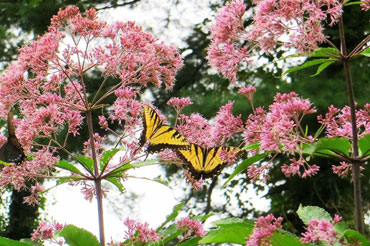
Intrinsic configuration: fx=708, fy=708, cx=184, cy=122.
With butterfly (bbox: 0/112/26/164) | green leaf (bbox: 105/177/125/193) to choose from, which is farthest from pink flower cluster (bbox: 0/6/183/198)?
green leaf (bbox: 105/177/125/193)

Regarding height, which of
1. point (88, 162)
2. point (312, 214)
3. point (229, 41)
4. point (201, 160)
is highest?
point (229, 41)

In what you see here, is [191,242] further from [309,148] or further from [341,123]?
[309,148]

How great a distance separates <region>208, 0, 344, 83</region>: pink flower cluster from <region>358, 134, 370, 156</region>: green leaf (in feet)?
1.15

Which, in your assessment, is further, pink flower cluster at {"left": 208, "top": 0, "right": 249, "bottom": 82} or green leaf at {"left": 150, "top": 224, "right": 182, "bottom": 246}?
green leaf at {"left": 150, "top": 224, "right": 182, "bottom": 246}

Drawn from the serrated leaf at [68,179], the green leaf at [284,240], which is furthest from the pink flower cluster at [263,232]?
the serrated leaf at [68,179]

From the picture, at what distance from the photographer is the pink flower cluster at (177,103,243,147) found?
8.95 ft

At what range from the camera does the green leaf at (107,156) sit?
2.87 m

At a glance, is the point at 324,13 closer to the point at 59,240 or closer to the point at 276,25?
the point at 276,25

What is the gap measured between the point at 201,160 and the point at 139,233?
414mm

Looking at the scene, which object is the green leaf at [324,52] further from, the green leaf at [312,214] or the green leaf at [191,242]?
the green leaf at [191,242]

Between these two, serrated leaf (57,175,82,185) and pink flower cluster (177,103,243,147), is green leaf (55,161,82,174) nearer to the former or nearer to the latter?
serrated leaf (57,175,82,185)

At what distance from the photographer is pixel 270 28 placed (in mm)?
2518

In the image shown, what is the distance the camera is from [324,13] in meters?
2.56

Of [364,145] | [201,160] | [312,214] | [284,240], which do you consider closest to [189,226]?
[201,160]
